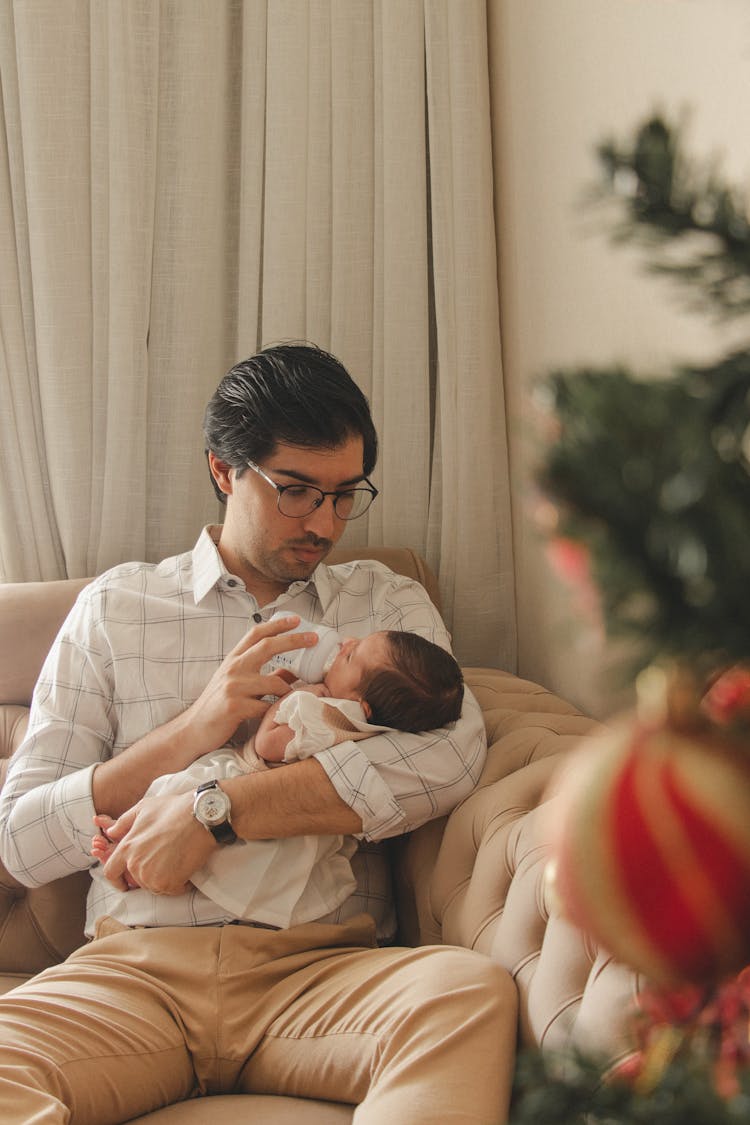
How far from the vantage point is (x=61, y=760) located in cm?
177

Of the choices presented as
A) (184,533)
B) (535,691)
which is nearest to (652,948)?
(535,691)

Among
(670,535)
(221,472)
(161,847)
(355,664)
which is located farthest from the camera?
(221,472)

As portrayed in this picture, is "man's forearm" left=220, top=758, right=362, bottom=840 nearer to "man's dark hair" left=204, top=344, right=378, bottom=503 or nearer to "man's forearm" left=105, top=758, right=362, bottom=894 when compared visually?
"man's forearm" left=105, top=758, right=362, bottom=894

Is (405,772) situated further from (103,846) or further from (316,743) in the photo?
(103,846)

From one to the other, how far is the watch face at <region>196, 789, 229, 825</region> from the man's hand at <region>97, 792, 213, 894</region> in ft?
0.05

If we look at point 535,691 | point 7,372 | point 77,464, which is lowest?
point 535,691

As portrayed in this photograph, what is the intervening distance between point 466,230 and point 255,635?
1086 millimetres

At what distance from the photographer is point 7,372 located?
2238 mm

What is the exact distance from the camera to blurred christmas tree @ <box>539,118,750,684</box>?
25 centimetres

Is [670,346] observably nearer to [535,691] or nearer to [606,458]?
[535,691]

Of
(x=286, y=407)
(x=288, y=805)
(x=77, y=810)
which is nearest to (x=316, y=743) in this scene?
(x=288, y=805)

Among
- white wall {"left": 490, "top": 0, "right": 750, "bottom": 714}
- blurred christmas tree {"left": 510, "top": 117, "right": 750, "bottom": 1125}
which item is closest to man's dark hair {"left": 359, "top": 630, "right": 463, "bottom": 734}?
white wall {"left": 490, "top": 0, "right": 750, "bottom": 714}

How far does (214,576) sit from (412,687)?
0.45 m

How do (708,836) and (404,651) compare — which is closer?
(708,836)
